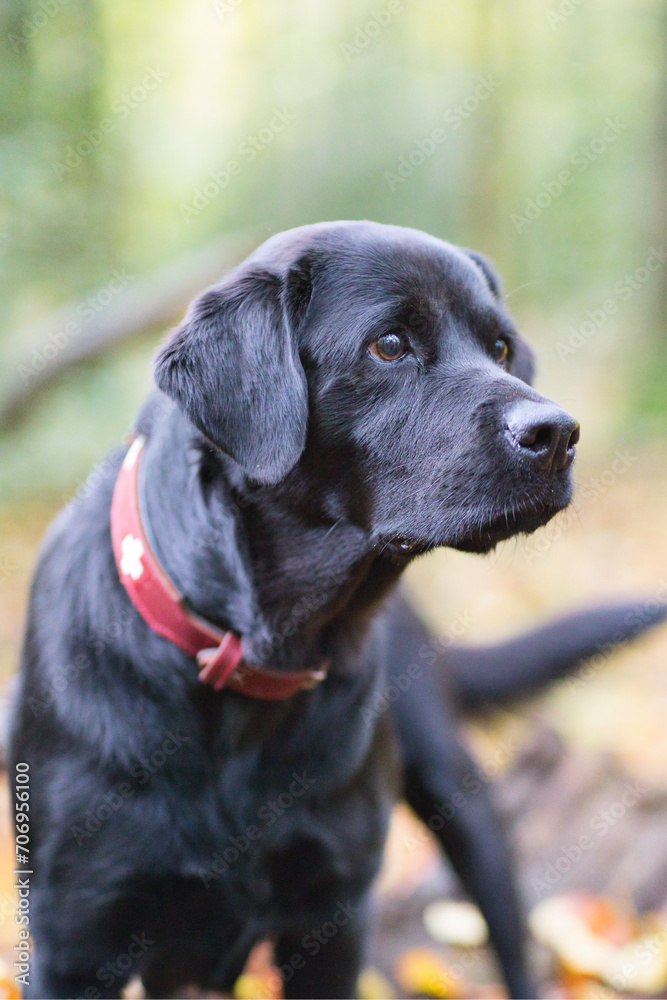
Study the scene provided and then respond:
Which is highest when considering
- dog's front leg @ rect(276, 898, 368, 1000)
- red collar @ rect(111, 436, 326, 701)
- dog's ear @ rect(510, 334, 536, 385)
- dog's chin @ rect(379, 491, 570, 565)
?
dog's ear @ rect(510, 334, 536, 385)

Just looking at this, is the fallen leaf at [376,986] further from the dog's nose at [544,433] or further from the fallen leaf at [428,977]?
the dog's nose at [544,433]

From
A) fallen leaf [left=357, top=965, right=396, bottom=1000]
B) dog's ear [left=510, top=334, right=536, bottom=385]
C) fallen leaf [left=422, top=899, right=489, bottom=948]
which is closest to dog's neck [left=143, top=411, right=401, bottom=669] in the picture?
dog's ear [left=510, top=334, right=536, bottom=385]

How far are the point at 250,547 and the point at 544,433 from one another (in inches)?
26.4

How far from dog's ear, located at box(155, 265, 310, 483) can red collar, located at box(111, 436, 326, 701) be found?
298mm

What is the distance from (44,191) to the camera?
480 centimetres

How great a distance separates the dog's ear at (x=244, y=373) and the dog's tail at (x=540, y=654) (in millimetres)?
1590

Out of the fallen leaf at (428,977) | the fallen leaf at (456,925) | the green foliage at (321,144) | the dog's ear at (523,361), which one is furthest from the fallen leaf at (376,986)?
the green foliage at (321,144)

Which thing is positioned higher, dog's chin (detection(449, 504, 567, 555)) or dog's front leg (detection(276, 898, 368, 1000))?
dog's chin (detection(449, 504, 567, 555))

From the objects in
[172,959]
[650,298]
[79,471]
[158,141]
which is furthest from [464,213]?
[172,959]

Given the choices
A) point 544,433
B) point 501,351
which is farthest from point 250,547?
point 501,351

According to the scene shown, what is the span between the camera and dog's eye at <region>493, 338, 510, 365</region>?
217cm

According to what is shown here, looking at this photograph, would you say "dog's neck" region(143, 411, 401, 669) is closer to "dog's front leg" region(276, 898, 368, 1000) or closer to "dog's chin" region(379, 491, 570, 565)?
"dog's chin" region(379, 491, 570, 565)

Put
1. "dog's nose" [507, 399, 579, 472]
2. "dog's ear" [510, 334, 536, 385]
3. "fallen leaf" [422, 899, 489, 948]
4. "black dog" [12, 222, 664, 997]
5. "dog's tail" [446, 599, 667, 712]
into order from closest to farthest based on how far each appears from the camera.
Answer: "dog's nose" [507, 399, 579, 472]
"black dog" [12, 222, 664, 997]
"dog's ear" [510, 334, 536, 385]
"dog's tail" [446, 599, 667, 712]
"fallen leaf" [422, 899, 489, 948]

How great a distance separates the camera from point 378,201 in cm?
983
